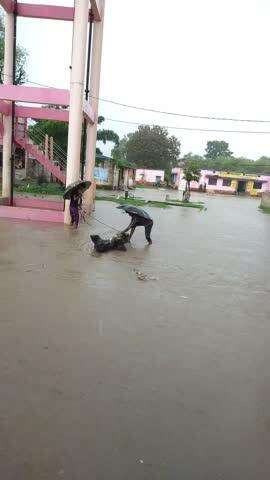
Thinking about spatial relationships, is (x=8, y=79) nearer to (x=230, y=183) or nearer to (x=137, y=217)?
(x=137, y=217)

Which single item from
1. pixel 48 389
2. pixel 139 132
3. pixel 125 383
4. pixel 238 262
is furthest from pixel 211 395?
pixel 139 132

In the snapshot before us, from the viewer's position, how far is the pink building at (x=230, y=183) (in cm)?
6662

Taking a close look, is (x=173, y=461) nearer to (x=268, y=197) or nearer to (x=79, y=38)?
(x=79, y=38)

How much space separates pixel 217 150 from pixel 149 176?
184 feet

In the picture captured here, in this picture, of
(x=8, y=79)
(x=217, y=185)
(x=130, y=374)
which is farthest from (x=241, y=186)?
(x=130, y=374)

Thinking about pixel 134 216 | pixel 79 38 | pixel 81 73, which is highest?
pixel 79 38

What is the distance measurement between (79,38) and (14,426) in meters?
14.0

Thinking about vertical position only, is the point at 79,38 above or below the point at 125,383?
above

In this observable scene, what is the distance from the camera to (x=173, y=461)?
3014 millimetres

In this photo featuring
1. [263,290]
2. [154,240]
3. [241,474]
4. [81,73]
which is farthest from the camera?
[81,73]

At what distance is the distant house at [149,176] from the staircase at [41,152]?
3906cm

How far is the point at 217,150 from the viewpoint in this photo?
397 ft

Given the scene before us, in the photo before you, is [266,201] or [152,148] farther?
[152,148]

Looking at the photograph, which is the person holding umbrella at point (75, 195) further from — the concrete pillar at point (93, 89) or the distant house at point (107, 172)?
the distant house at point (107, 172)
